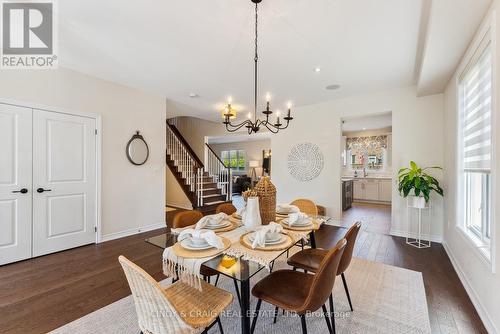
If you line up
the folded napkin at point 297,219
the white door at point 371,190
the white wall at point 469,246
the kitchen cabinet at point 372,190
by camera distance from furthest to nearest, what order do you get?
the white door at point 371,190 → the kitchen cabinet at point 372,190 → the folded napkin at point 297,219 → the white wall at point 469,246

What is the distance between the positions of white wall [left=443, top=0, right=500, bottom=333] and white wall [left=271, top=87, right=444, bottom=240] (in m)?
0.32

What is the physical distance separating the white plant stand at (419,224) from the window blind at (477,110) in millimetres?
1028

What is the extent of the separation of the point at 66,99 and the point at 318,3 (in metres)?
3.60

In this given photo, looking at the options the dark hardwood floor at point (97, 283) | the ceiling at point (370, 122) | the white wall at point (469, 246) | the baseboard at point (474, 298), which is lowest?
the dark hardwood floor at point (97, 283)

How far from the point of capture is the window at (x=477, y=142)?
1.99m

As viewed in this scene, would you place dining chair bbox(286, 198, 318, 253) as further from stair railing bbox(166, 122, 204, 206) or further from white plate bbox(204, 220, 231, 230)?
stair railing bbox(166, 122, 204, 206)

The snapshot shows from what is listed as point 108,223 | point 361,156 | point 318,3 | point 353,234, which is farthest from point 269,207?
point 361,156

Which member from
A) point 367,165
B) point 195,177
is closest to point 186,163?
point 195,177

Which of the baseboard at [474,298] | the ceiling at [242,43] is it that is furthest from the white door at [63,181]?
the baseboard at [474,298]

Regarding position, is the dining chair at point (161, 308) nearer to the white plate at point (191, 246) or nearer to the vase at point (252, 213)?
the white plate at point (191, 246)

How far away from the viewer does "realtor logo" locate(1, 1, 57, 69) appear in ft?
6.86

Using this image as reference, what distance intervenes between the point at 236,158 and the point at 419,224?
940 centimetres

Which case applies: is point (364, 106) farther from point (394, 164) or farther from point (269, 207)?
point (269, 207)

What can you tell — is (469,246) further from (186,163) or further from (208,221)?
(186,163)
